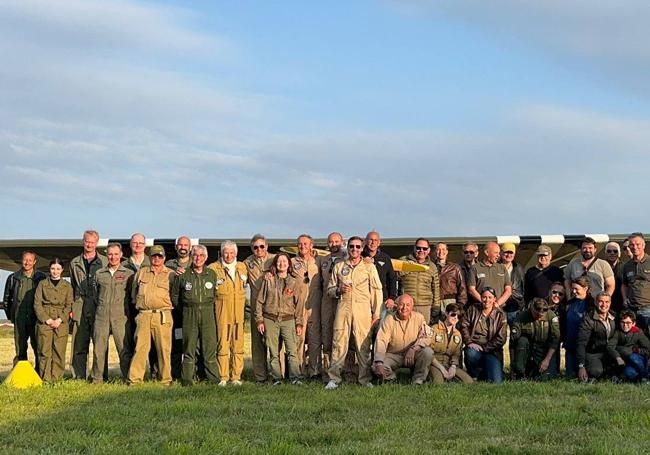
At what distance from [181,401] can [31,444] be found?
202 centimetres

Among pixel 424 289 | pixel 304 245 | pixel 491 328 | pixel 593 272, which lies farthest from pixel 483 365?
pixel 304 245

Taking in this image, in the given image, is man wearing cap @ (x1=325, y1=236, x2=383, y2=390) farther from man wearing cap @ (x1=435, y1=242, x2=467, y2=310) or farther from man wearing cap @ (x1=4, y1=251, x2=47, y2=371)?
man wearing cap @ (x1=4, y1=251, x2=47, y2=371)

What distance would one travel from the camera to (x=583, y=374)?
9.52 metres

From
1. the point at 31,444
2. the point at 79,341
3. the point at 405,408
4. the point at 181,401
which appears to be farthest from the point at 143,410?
the point at 79,341

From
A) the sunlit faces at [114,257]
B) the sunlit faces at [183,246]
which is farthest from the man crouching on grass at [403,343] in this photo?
the sunlit faces at [114,257]

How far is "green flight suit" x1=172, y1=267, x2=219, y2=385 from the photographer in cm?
987

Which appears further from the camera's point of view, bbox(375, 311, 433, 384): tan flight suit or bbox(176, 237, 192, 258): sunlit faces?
bbox(176, 237, 192, 258): sunlit faces

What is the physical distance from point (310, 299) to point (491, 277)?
224cm

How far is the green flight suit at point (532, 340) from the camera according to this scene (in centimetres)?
999

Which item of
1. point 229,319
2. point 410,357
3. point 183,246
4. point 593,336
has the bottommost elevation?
point 410,357

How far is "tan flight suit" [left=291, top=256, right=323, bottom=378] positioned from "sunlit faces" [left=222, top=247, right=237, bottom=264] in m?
0.72

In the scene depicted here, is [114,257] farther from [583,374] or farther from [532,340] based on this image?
[583,374]

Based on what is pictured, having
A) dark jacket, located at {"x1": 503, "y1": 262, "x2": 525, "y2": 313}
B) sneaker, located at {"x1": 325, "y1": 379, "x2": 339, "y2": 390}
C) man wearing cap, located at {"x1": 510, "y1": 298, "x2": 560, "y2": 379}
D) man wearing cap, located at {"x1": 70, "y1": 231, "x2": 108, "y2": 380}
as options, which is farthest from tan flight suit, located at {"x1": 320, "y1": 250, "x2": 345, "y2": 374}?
man wearing cap, located at {"x1": 70, "y1": 231, "x2": 108, "y2": 380}

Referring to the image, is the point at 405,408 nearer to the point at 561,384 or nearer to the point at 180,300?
the point at 561,384
